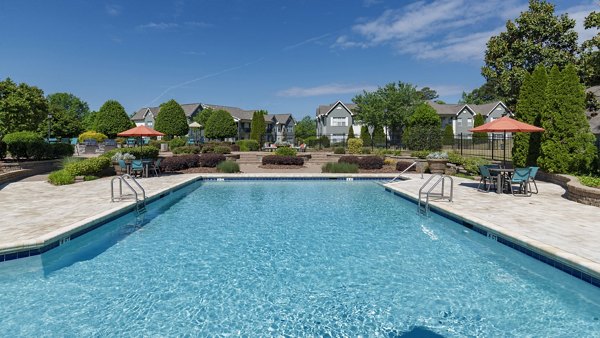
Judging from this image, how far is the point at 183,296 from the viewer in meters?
5.36

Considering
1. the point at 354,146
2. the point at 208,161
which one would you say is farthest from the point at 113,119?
the point at 354,146

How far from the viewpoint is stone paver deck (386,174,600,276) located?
5934 millimetres

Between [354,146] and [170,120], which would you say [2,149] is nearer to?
[170,120]

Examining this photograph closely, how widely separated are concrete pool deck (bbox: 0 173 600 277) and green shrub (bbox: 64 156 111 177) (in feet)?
5.71

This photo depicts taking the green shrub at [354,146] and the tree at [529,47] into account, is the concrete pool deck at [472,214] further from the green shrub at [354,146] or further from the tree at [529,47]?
the green shrub at [354,146]

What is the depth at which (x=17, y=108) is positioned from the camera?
21594mm

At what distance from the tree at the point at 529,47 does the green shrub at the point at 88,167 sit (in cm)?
2439

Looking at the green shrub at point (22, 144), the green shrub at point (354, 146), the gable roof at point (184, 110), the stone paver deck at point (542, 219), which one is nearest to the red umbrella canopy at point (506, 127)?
the stone paver deck at point (542, 219)

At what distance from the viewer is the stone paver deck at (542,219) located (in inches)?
234

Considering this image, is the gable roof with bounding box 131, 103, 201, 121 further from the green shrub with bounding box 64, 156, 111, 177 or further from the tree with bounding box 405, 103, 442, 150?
the green shrub with bounding box 64, 156, 111, 177

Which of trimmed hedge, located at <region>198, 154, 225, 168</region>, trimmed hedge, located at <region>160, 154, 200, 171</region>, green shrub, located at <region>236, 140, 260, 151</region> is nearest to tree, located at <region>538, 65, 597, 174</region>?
trimmed hedge, located at <region>198, 154, 225, 168</region>

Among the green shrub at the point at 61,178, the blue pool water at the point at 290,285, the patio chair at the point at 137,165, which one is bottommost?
the blue pool water at the point at 290,285

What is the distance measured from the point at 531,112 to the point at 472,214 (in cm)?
1056

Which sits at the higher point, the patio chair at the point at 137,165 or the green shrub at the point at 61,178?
the patio chair at the point at 137,165
